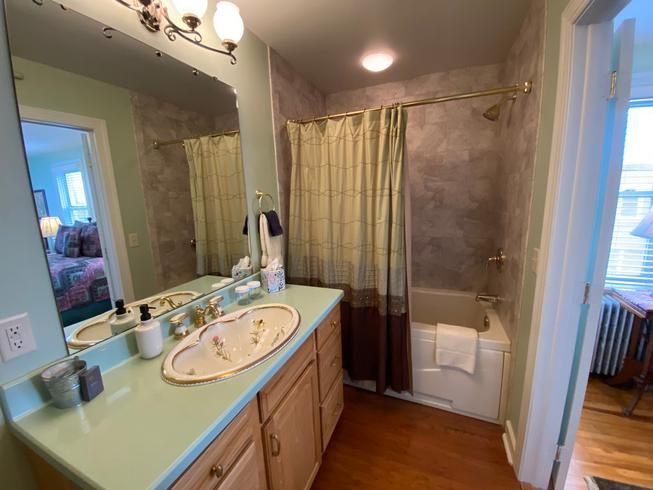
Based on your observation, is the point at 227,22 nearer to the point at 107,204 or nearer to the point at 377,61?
the point at 107,204

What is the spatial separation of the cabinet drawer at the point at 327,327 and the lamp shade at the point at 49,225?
3.34 ft

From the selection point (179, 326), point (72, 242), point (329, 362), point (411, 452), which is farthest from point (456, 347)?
point (72, 242)

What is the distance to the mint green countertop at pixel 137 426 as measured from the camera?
1.85 ft

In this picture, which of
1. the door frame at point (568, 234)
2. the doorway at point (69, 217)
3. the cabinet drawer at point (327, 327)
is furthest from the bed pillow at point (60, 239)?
the door frame at point (568, 234)

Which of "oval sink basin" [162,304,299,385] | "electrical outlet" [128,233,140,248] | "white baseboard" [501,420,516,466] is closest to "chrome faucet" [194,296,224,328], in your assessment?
"oval sink basin" [162,304,299,385]

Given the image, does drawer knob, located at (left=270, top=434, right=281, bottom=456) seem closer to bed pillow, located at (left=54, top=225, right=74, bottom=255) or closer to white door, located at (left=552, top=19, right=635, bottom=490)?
bed pillow, located at (left=54, top=225, right=74, bottom=255)

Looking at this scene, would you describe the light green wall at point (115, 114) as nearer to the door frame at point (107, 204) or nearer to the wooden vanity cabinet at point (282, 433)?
the door frame at point (107, 204)

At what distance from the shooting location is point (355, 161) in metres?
1.72

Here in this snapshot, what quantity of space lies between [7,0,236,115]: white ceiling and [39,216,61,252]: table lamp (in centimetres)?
46

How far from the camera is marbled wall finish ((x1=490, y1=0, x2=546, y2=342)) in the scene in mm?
1297

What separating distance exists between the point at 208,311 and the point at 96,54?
3.43 ft

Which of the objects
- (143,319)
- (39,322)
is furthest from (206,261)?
(39,322)

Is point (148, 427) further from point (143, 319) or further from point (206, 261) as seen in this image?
point (206, 261)

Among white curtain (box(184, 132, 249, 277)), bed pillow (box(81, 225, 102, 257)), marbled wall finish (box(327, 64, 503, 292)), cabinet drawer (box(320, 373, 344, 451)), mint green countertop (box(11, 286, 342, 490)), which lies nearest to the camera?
mint green countertop (box(11, 286, 342, 490))
